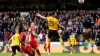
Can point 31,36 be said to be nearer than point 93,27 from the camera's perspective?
Yes

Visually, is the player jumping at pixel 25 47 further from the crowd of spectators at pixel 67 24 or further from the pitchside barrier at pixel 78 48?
the crowd of spectators at pixel 67 24

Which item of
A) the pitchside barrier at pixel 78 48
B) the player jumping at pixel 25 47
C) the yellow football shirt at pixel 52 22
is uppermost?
the yellow football shirt at pixel 52 22

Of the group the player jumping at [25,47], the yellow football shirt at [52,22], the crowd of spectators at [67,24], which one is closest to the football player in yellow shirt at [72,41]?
the crowd of spectators at [67,24]

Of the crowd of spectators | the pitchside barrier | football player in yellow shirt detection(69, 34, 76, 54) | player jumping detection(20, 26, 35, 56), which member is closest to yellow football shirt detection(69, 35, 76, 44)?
football player in yellow shirt detection(69, 34, 76, 54)

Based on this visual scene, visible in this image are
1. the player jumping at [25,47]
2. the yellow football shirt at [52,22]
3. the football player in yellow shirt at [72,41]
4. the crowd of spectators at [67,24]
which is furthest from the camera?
the crowd of spectators at [67,24]

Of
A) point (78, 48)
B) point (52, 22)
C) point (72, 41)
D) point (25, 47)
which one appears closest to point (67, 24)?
point (78, 48)

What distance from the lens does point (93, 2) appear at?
153 ft

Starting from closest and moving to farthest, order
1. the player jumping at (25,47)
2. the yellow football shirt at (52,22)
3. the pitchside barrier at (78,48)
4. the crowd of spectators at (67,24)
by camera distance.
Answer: the player jumping at (25,47) → the yellow football shirt at (52,22) → the pitchside barrier at (78,48) → the crowd of spectators at (67,24)

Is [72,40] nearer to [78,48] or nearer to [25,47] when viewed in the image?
[78,48]

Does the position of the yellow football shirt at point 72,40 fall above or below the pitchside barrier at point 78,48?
above

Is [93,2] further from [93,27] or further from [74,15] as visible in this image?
[93,27]

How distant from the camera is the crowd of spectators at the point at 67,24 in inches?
1412

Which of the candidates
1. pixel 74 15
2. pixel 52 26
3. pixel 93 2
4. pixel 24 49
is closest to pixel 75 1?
pixel 93 2

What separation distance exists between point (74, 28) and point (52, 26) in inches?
556
